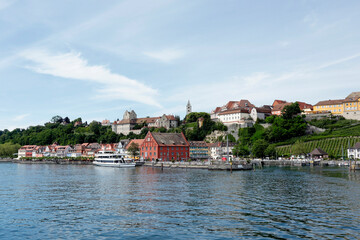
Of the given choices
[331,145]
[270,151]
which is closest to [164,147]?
[270,151]

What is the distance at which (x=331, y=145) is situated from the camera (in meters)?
120

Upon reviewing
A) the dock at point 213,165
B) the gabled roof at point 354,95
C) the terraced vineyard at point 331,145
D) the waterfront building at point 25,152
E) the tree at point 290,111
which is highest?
the gabled roof at point 354,95

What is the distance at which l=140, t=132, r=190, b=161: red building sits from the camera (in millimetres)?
122375

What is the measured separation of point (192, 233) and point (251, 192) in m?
20.9

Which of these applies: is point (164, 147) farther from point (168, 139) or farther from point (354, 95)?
point (354, 95)

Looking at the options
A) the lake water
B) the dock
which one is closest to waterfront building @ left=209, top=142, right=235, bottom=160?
the dock

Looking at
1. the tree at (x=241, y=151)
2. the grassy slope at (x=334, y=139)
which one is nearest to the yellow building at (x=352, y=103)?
the grassy slope at (x=334, y=139)

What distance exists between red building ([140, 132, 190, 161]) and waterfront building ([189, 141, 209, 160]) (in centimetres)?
1673

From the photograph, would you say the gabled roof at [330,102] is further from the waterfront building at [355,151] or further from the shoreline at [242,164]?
the shoreline at [242,164]

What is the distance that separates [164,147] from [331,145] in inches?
2303

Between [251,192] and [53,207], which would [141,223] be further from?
[251,192]

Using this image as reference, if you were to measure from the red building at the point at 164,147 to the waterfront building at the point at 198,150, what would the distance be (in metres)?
16.7

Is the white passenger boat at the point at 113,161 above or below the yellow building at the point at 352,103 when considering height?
below

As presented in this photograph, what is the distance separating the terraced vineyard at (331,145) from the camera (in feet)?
378
